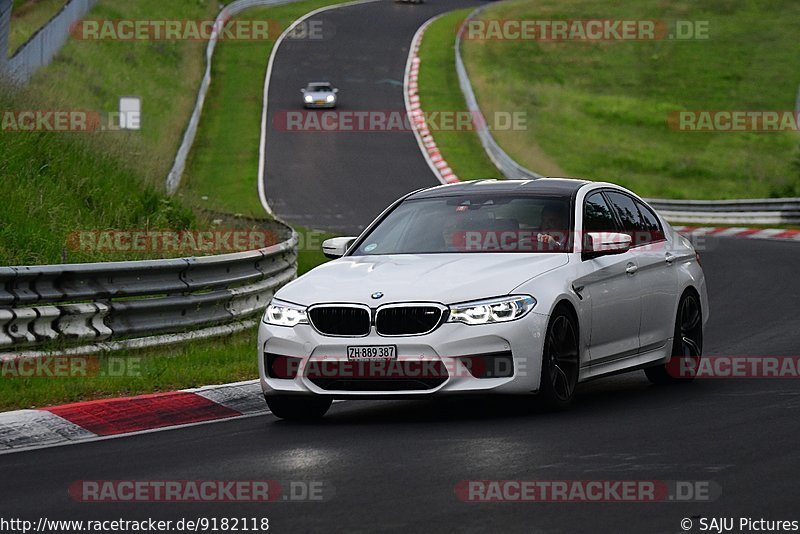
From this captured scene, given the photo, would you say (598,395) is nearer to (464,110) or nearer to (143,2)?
(464,110)

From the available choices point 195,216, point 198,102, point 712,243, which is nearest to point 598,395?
point 195,216

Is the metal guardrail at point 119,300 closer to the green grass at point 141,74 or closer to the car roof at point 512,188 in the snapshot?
the car roof at point 512,188

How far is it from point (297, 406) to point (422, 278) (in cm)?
124

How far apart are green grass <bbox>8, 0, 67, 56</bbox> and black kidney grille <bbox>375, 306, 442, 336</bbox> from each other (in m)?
32.7

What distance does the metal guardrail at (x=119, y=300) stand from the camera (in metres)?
11.0

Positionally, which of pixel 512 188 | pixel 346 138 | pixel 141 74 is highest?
pixel 512 188

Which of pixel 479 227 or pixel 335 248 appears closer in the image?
pixel 479 227

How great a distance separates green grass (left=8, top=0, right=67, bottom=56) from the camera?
140 ft

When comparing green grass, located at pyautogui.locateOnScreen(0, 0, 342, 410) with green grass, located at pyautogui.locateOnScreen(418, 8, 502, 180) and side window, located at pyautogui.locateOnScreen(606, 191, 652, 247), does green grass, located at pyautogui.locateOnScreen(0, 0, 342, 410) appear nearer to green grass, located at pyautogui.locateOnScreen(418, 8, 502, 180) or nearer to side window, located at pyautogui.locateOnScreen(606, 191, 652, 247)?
side window, located at pyautogui.locateOnScreen(606, 191, 652, 247)

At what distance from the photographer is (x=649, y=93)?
199 feet

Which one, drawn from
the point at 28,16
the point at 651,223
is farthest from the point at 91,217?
the point at 28,16

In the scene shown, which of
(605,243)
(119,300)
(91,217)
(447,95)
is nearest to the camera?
(605,243)

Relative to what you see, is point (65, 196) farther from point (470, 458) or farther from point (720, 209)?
point (720, 209)

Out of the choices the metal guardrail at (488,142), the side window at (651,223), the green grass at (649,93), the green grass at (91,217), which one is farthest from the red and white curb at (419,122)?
the side window at (651,223)
